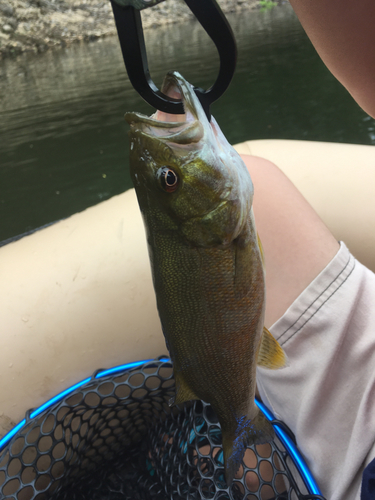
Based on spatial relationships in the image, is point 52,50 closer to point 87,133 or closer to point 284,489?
point 87,133

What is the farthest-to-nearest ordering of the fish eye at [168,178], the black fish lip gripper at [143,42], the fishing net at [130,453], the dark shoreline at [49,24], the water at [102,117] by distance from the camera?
1. the dark shoreline at [49,24]
2. the water at [102,117]
3. the fishing net at [130,453]
4. the fish eye at [168,178]
5. the black fish lip gripper at [143,42]

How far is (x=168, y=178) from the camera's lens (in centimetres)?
75

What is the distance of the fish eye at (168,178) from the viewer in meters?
0.75

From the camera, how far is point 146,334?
1.36 meters

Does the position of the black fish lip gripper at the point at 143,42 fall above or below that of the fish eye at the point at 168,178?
above

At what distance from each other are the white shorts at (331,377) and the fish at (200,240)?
0.83 ft

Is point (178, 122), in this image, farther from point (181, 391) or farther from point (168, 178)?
point (181, 391)

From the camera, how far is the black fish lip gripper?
59 cm

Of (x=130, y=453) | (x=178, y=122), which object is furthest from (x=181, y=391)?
(x=130, y=453)

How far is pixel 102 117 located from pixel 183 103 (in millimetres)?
6620

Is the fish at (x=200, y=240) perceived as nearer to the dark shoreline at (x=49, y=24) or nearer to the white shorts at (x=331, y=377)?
the white shorts at (x=331, y=377)

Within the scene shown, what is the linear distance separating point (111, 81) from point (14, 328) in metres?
8.73


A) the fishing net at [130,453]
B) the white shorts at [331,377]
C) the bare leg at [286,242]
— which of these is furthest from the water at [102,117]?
the white shorts at [331,377]

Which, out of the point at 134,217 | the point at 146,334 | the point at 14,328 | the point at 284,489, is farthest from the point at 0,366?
the point at 284,489
